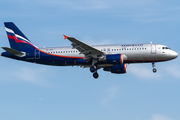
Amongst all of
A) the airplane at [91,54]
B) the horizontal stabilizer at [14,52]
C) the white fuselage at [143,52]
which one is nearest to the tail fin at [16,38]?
the airplane at [91,54]

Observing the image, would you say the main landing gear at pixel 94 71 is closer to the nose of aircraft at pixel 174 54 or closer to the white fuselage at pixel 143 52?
the white fuselage at pixel 143 52

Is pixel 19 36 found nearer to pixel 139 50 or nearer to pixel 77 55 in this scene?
pixel 77 55

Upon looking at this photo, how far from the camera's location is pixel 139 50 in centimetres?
4947

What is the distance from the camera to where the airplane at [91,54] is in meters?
49.1

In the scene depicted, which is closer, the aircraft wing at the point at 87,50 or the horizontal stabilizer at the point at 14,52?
the aircraft wing at the point at 87,50

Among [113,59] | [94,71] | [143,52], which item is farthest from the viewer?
[94,71]

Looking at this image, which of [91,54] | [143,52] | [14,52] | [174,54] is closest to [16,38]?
[14,52]

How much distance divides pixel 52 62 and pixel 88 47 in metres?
7.26

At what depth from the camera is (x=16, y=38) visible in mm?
55375

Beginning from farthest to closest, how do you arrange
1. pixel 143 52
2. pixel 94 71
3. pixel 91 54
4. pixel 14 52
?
pixel 14 52, pixel 94 71, pixel 91 54, pixel 143 52

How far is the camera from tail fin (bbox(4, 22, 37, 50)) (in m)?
54.7

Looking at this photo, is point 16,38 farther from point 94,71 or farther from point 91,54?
point 94,71

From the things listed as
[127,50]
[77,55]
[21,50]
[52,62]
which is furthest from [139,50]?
[21,50]

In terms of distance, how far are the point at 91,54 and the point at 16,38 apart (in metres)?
13.9
